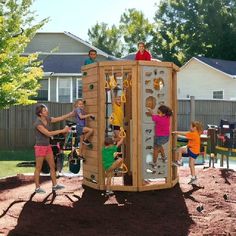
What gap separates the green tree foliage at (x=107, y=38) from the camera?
7234 cm

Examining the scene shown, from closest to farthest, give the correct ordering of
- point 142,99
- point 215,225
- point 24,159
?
1. point 215,225
2. point 142,99
3. point 24,159

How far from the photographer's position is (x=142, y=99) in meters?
9.23

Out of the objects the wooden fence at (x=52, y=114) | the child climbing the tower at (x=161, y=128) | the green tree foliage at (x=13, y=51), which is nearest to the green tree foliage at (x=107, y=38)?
the wooden fence at (x=52, y=114)

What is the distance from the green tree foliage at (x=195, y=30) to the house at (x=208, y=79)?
30.9 ft

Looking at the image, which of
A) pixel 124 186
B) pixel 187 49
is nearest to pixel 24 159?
pixel 124 186

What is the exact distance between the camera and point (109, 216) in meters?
7.49

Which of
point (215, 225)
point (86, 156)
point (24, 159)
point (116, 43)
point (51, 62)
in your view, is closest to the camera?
point (215, 225)

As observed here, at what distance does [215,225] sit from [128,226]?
1172 mm

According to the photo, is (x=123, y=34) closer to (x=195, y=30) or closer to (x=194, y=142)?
(x=195, y=30)

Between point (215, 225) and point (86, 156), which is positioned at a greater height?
point (86, 156)

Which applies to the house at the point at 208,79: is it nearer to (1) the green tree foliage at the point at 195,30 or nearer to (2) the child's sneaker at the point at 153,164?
(1) the green tree foliage at the point at 195,30

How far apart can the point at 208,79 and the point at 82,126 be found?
23870 mm

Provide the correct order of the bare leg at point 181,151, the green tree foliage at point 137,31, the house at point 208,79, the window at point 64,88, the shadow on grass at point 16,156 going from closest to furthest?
the bare leg at point 181,151 → the shadow on grass at point 16,156 → the window at point 64,88 → the house at point 208,79 → the green tree foliage at point 137,31

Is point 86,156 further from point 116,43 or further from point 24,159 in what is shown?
point 116,43
